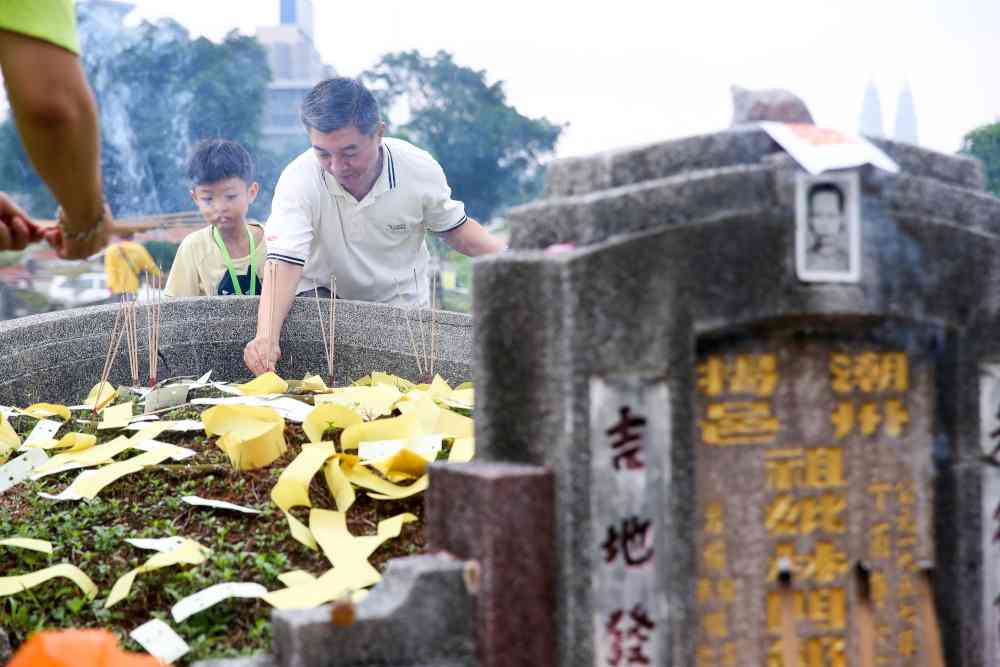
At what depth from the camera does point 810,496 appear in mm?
2281

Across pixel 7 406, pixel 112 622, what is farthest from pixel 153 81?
pixel 112 622

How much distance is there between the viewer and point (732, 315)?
85.4 inches

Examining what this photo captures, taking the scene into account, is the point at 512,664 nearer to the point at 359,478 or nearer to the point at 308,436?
the point at 359,478

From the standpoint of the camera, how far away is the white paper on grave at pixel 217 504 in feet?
11.0

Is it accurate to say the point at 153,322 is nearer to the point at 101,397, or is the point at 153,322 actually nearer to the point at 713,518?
the point at 101,397

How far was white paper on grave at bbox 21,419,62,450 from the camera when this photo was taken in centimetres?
393

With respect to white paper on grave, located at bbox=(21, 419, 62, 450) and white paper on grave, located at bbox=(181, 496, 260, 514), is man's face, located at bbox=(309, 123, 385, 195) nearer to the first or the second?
white paper on grave, located at bbox=(21, 419, 62, 450)

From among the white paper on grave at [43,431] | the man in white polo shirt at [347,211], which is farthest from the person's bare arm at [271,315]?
the white paper on grave at [43,431]

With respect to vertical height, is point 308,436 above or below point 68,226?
below

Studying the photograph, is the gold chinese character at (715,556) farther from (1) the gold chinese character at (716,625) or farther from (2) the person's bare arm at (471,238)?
(2) the person's bare arm at (471,238)

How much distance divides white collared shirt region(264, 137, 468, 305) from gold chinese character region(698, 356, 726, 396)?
10.3 ft

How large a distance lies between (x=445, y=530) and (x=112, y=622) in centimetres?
113

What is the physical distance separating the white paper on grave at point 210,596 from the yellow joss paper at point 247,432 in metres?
0.71

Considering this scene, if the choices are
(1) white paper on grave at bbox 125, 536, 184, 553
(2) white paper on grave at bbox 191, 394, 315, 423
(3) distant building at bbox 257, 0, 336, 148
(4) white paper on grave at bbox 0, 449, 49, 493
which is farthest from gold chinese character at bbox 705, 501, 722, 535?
(3) distant building at bbox 257, 0, 336, 148
